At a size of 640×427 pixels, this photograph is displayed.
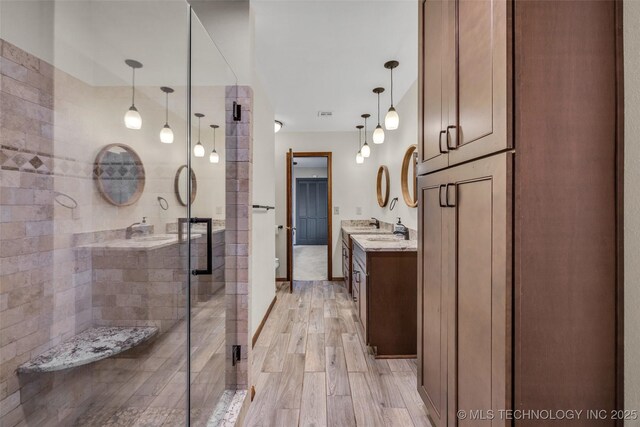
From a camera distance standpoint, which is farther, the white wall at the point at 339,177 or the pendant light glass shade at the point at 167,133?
the white wall at the point at 339,177

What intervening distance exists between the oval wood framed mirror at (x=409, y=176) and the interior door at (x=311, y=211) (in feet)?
20.1

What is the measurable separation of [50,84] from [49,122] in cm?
18

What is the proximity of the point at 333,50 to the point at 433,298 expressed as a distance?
6.69ft

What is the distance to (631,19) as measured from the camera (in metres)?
0.84

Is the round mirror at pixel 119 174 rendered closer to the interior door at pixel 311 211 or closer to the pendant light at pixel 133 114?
the pendant light at pixel 133 114

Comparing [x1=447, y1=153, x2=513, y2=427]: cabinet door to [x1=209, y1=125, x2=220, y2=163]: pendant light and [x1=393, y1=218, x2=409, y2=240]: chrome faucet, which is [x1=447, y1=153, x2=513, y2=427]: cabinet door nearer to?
[x1=209, y1=125, x2=220, y2=163]: pendant light

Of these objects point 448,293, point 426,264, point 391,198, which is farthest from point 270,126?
point 448,293

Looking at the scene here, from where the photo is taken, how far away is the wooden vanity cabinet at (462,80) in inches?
34.4

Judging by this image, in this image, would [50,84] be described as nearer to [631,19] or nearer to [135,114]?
[135,114]

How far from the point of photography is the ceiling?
188 centimetres

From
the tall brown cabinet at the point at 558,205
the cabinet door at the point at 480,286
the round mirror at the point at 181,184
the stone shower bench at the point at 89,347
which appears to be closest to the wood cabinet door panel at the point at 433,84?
the cabinet door at the point at 480,286

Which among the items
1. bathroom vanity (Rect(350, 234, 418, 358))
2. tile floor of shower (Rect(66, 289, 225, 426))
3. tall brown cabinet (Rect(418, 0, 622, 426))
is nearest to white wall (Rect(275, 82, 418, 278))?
bathroom vanity (Rect(350, 234, 418, 358))

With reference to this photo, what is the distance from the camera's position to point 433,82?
1.37 meters

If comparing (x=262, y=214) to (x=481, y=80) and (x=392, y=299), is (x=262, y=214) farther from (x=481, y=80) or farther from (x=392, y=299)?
(x=481, y=80)
